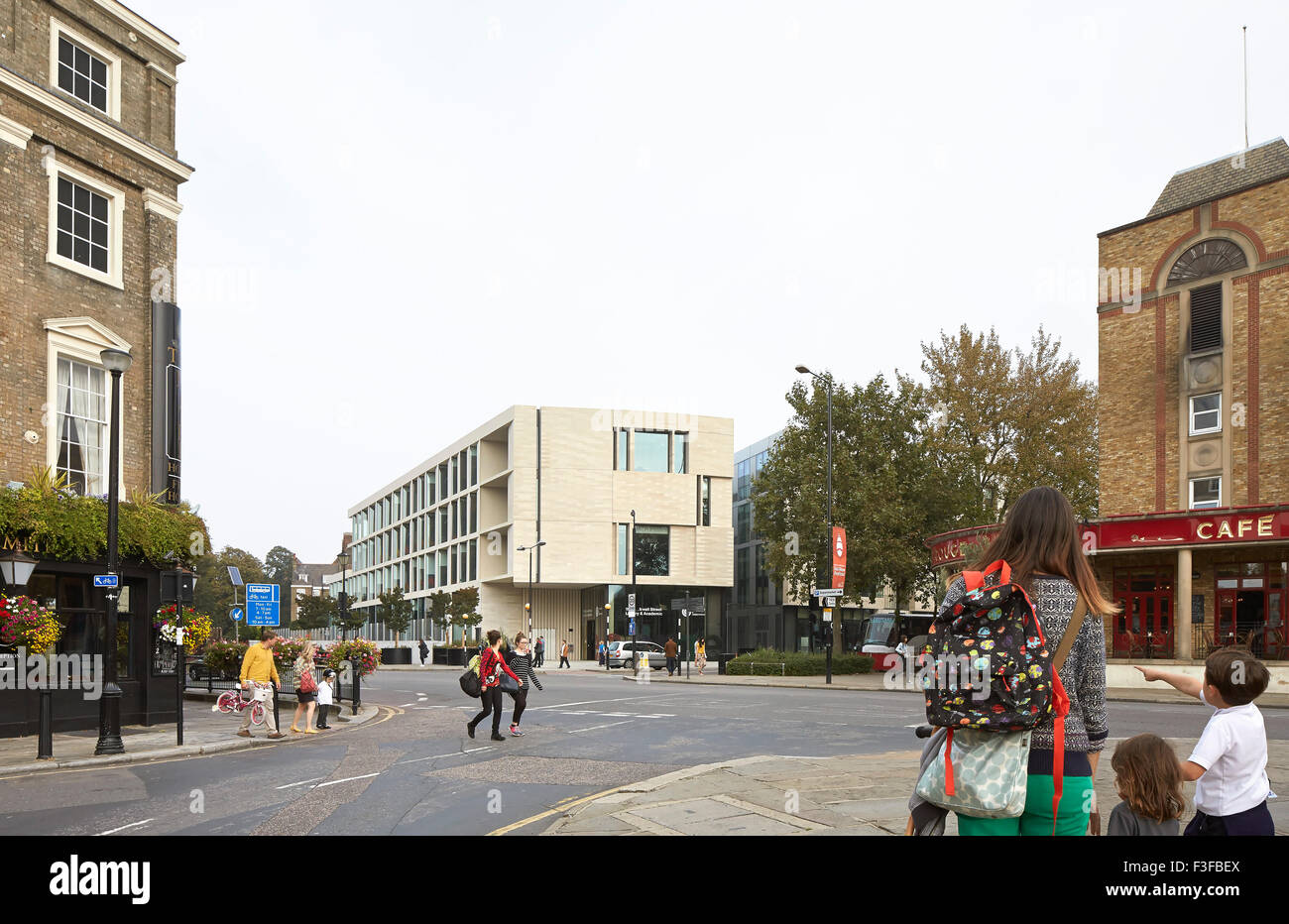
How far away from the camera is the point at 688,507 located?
65.7m

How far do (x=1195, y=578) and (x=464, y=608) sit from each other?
41.8 m

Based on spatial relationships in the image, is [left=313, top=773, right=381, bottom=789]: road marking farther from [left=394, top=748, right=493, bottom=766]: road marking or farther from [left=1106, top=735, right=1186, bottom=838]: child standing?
[left=1106, top=735, right=1186, bottom=838]: child standing

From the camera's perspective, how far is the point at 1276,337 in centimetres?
3097

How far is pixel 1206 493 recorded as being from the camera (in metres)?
32.6

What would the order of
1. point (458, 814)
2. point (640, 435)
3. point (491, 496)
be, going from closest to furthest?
1. point (458, 814)
2. point (640, 435)
3. point (491, 496)

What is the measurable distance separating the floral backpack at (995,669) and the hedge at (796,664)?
3695 cm

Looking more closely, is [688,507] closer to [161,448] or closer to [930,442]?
[930,442]

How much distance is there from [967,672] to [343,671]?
72.5 feet

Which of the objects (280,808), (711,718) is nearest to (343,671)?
(711,718)

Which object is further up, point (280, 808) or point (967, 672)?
point (967, 672)

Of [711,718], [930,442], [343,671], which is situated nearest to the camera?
[711,718]

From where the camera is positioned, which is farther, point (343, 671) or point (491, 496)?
point (491, 496)

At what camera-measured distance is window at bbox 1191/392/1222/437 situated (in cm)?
3241
